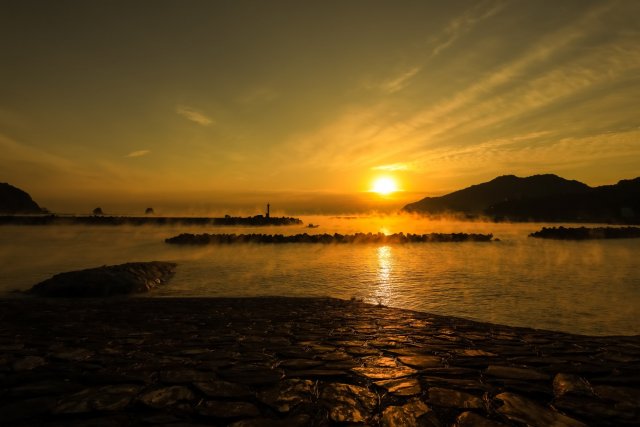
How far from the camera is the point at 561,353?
5.10 metres

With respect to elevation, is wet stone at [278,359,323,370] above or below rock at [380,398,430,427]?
below

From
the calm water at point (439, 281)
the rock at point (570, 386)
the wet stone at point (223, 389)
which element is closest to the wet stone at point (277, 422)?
the wet stone at point (223, 389)

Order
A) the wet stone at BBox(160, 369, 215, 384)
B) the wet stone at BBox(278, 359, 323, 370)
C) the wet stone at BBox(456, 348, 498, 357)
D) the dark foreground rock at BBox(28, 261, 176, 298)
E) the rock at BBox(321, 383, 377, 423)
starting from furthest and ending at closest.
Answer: the dark foreground rock at BBox(28, 261, 176, 298) < the wet stone at BBox(456, 348, 498, 357) < the wet stone at BBox(278, 359, 323, 370) < the wet stone at BBox(160, 369, 215, 384) < the rock at BBox(321, 383, 377, 423)

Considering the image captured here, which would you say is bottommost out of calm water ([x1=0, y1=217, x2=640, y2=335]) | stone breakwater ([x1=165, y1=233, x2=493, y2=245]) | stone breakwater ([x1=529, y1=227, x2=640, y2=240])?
calm water ([x1=0, y1=217, x2=640, y2=335])

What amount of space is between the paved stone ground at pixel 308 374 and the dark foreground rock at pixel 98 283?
3621mm

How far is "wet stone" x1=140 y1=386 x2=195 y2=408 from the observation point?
11.3 feet

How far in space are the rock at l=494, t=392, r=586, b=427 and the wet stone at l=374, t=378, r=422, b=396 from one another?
72 cm

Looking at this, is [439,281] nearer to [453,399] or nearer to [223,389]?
[453,399]

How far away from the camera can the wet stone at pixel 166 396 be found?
11.3ft

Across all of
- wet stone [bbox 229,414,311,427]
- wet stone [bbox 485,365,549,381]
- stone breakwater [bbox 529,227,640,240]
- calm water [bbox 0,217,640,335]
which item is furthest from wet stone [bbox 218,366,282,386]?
stone breakwater [bbox 529,227,640,240]

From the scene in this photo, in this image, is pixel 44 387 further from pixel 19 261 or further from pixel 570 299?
pixel 19 261

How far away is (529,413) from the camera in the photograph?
3.28 meters

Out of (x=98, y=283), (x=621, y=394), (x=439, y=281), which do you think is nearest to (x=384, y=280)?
(x=439, y=281)

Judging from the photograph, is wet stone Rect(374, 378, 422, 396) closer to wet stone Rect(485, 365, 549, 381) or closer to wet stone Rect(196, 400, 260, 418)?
wet stone Rect(485, 365, 549, 381)
